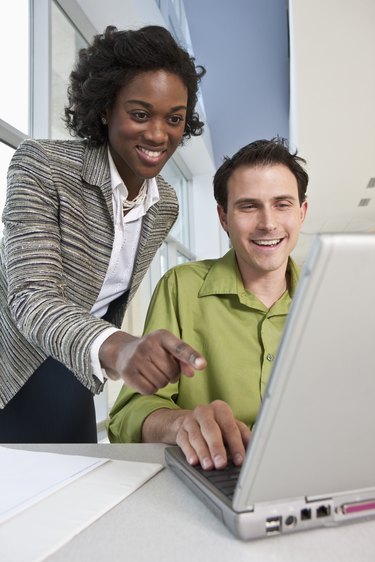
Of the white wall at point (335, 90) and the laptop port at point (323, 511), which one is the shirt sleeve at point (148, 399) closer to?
the laptop port at point (323, 511)

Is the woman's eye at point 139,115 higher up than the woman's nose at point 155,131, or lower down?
higher up

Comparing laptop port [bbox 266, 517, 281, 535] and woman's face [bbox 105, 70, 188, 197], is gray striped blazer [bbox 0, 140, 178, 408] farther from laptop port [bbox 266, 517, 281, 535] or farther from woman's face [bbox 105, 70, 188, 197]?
laptop port [bbox 266, 517, 281, 535]

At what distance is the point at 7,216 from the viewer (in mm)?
935

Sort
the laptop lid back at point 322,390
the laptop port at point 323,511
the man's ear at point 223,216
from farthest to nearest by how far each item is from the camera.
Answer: the man's ear at point 223,216
the laptop port at point 323,511
the laptop lid back at point 322,390

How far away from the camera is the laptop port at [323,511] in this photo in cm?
44

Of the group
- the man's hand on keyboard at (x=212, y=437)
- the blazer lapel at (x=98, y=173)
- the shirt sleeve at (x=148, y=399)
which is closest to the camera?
the man's hand on keyboard at (x=212, y=437)

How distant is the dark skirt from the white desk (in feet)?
2.14

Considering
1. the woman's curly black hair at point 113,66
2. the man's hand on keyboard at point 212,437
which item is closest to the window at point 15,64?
the woman's curly black hair at point 113,66

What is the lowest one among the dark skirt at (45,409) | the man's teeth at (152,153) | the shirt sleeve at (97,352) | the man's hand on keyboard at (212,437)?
the dark skirt at (45,409)

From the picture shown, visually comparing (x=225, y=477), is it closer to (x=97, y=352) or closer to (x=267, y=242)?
(x=97, y=352)

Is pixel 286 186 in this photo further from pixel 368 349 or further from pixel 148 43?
pixel 368 349

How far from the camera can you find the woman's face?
1.07 meters

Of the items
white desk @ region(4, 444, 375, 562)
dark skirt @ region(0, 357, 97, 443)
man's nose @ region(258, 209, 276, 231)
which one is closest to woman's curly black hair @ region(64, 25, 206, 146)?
man's nose @ region(258, 209, 276, 231)

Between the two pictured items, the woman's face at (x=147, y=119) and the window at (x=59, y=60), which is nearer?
the woman's face at (x=147, y=119)
